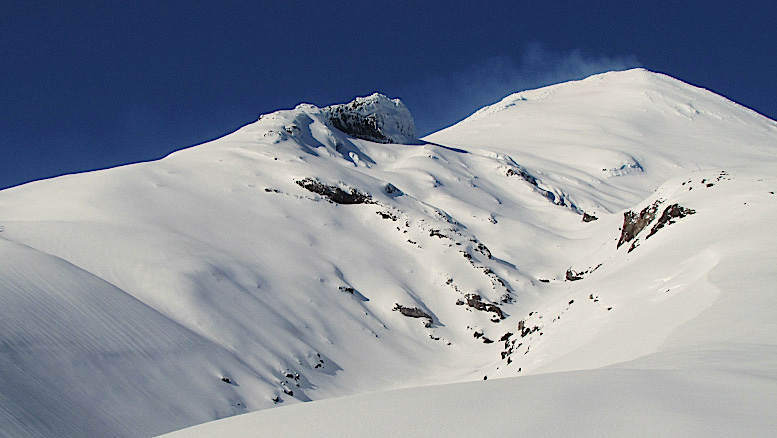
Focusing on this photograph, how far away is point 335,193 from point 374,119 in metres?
24.5

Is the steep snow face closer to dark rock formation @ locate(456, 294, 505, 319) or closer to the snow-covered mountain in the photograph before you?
the snow-covered mountain

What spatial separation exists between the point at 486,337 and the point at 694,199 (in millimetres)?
11528

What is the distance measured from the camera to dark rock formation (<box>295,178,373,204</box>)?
3722cm

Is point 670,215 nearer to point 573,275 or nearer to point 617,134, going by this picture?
point 573,275

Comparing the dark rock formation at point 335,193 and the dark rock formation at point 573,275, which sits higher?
the dark rock formation at point 335,193

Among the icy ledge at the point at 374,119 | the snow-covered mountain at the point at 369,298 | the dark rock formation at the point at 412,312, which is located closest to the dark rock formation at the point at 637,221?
the snow-covered mountain at the point at 369,298

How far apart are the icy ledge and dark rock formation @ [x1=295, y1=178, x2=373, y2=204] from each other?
2134 cm

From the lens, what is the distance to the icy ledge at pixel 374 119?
5872 centimetres

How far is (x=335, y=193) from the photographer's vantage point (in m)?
37.5

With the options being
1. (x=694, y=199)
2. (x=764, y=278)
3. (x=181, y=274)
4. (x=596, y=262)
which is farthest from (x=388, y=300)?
(x=764, y=278)

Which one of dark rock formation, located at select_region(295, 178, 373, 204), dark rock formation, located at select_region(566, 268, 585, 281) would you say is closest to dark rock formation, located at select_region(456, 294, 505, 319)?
dark rock formation, located at select_region(566, 268, 585, 281)

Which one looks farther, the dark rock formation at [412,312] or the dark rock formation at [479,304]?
the dark rock formation at [479,304]

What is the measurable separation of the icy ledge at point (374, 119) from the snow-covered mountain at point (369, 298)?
4295 mm

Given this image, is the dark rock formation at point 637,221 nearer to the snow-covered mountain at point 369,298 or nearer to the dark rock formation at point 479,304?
the snow-covered mountain at point 369,298
